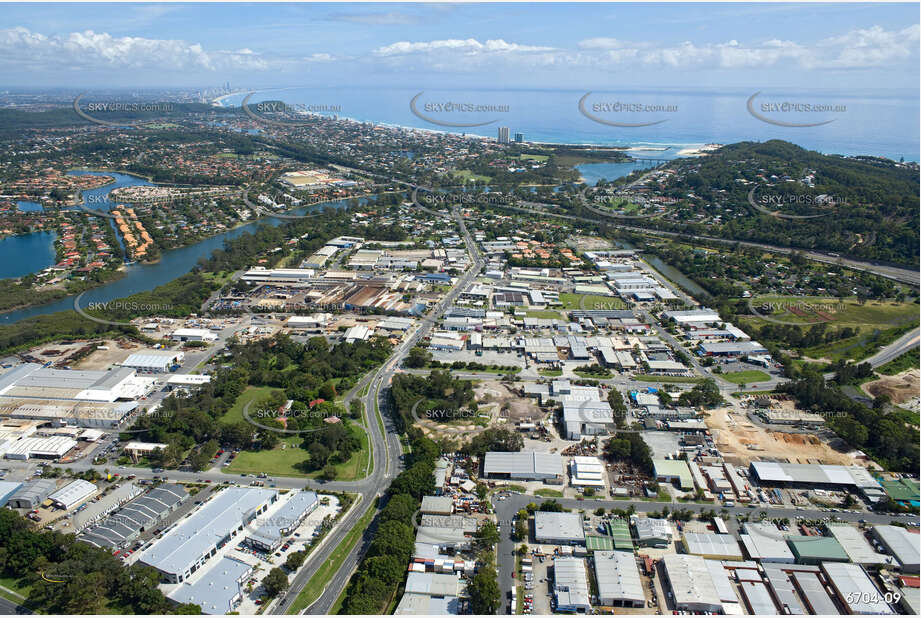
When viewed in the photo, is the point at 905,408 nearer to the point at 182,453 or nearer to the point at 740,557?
the point at 740,557

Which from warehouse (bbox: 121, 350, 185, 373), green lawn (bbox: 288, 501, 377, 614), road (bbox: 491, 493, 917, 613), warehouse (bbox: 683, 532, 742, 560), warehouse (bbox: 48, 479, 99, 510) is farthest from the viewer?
warehouse (bbox: 121, 350, 185, 373)

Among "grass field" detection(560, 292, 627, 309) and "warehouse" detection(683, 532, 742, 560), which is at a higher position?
"grass field" detection(560, 292, 627, 309)

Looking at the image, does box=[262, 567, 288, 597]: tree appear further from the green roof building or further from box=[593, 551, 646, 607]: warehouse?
the green roof building

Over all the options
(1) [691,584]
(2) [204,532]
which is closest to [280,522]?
(2) [204,532]

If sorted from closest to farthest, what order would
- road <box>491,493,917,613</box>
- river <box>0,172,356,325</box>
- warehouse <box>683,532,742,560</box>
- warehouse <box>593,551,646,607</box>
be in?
warehouse <box>593,551,646,607</box> → warehouse <box>683,532,742,560</box> → road <box>491,493,917,613</box> → river <box>0,172,356,325</box>

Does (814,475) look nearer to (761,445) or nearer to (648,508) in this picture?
(761,445)

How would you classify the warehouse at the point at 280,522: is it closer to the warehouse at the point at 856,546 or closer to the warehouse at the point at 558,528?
the warehouse at the point at 558,528

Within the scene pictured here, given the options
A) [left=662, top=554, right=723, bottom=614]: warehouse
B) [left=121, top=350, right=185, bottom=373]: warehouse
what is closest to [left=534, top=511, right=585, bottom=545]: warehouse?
[left=662, top=554, right=723, bottom=614]: warehouse
